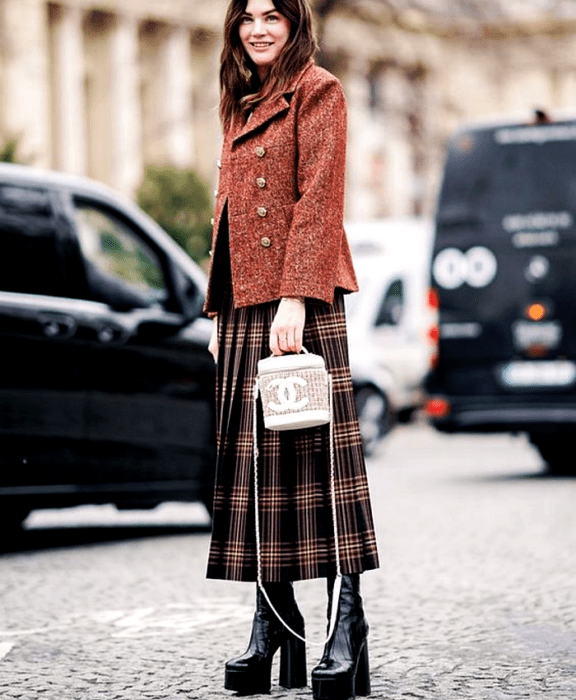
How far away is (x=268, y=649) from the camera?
16.3 ft

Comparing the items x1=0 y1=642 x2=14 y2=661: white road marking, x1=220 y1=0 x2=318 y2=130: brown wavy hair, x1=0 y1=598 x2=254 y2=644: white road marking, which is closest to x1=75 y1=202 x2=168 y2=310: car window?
x1=0 y1=598 x2=254 y2=644: white road marking

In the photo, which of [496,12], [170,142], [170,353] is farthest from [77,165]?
[170,353]

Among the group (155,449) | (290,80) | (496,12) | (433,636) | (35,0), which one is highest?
(35,0)

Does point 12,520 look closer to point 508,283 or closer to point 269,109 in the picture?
point 508,283

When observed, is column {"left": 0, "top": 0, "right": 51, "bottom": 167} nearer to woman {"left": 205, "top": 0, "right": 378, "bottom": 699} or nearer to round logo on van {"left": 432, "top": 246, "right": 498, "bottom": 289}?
round logo on van {"left": 432, "top": 246, "right": 498, "bottom": 289}

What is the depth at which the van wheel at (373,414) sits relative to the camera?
1633cm

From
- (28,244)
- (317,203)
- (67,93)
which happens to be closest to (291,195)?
(317,203)

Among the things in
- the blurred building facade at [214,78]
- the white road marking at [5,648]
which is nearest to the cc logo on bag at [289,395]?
the white road marking at [5,648]

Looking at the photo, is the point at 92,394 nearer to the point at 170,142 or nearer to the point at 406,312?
the point at 406,312

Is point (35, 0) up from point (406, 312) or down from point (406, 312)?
up

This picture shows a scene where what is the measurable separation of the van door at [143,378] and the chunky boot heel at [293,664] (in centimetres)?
369

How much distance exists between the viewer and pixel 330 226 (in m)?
4.81

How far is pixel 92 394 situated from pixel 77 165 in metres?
37.6

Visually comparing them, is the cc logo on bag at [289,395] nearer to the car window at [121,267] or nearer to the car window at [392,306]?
the car window at [121,267]
